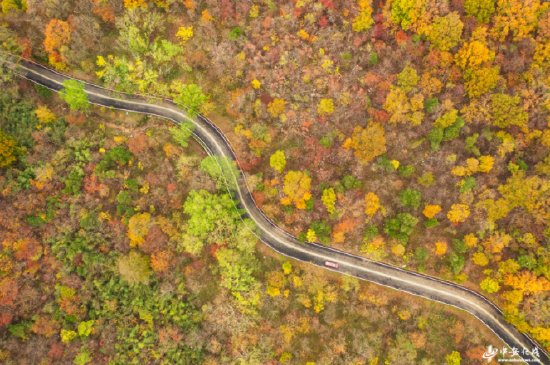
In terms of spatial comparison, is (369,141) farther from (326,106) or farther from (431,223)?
(431,223)

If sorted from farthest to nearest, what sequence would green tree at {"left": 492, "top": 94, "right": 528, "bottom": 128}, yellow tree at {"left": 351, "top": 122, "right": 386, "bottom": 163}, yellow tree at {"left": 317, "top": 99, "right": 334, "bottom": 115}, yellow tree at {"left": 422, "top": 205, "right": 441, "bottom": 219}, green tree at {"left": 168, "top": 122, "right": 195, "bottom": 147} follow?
1. green tree at {"left": 168, "top": 122, "right": 195, "bottom": 147}
2. yellow tree at {"left": 317, "top": 99, "right": 334, "bottom": 115}
3. yellow tree at {"left": 351, "top": 122, "right": 386, "bottom": 163}
4. yellow tree at {"left": 422, "top": 205, "right": 441, "bottom": 219}
5. green tree at {"left": 492, "top": 94, "right": 528, "bottom": 128}

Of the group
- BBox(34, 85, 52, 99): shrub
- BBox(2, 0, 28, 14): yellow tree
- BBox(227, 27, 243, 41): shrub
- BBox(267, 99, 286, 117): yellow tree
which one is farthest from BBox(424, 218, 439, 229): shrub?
BBox(2, 0, 28, 14): yellow tree

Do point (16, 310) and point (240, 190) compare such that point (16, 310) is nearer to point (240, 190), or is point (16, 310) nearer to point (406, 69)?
point (240, 190)

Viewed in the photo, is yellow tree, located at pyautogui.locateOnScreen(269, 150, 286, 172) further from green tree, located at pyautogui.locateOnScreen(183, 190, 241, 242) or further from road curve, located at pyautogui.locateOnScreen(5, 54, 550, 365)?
green tree, located at pyautogui.locateOnScreen(183, 190, 241, 242)

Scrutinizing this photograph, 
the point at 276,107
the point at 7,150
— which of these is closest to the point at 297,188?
the point at 276,107

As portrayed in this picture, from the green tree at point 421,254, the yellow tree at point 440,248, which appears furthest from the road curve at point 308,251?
the yellow tree at point 440,248

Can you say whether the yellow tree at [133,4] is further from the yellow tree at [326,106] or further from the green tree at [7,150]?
the yellow tree at [326,106]

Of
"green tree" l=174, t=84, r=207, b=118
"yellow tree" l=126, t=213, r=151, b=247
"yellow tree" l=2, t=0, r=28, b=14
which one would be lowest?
"yellow tree" l=126, t=213, r=151, b=247
